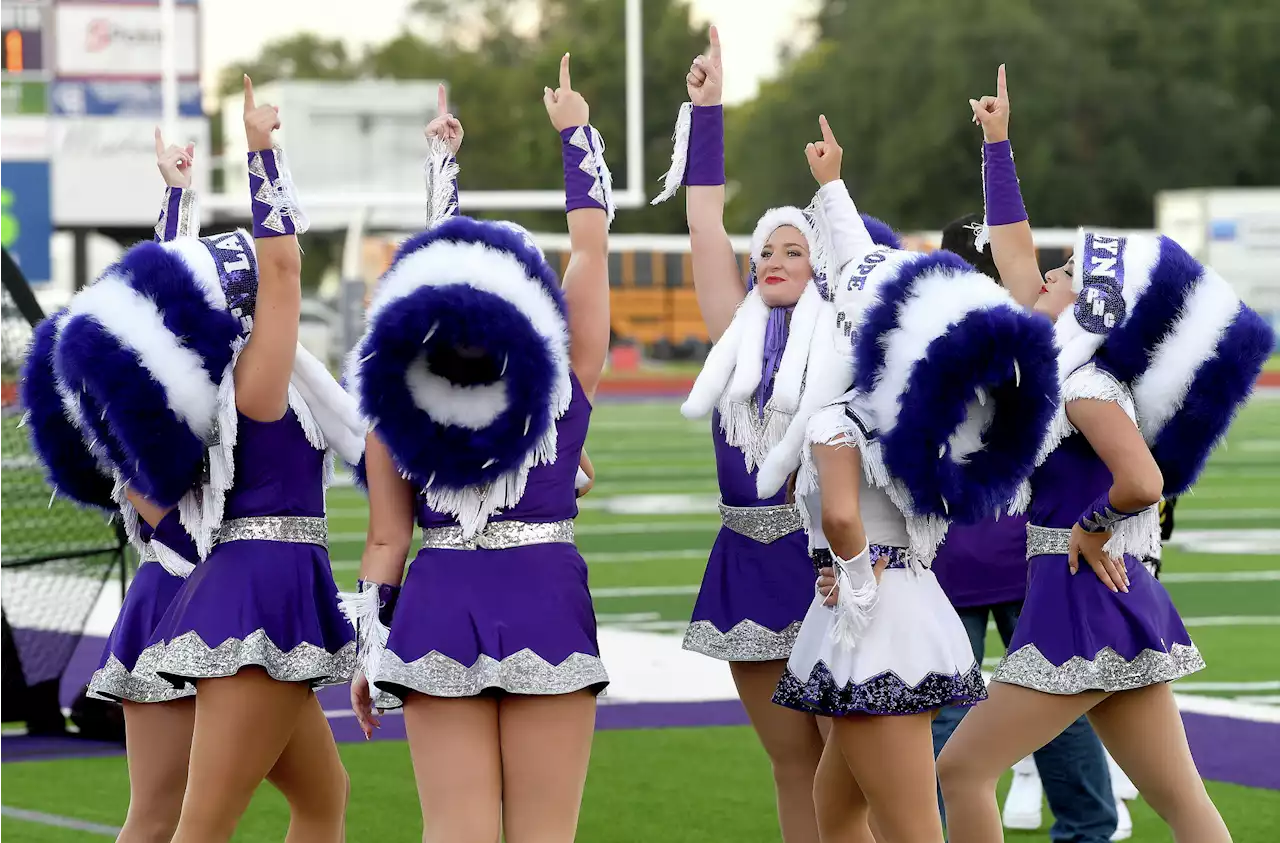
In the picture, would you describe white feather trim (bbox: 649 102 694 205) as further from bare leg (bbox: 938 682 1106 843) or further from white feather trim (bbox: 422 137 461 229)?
bare leg (bbox: 938 682 1106 843)

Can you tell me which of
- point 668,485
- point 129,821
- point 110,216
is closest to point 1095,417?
point 129,821

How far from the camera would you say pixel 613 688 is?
26.7 ft

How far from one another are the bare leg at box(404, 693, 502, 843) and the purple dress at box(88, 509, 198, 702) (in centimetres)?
70

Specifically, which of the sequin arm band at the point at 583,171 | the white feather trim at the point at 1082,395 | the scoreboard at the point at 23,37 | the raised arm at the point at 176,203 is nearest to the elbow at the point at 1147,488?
the white feather trim at the point at 1082,395

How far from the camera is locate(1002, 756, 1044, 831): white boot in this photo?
604 cm

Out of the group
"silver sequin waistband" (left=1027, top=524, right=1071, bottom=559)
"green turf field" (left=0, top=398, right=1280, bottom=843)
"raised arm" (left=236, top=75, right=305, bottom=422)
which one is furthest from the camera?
"green turf field" (left=0, top=398, right=1280, bottom=843)

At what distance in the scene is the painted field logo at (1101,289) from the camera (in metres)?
4.39

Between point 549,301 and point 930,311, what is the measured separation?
0.80 meters

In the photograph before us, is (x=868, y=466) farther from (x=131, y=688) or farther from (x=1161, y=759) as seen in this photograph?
(x=131, y=688)

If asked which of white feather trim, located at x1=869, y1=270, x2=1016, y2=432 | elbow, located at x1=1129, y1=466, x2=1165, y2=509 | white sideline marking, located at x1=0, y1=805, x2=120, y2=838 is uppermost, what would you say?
white feather trim, located at x1=869, y1=270, x2=1016, y2=432

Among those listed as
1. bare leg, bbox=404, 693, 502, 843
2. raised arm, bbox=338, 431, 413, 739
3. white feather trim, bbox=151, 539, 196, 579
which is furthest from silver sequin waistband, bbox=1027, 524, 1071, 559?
white feather trim, bbox=151, 539, 196, 579

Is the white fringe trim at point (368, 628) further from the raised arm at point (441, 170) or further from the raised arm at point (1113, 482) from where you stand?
the raised arm at point (1113, 482)

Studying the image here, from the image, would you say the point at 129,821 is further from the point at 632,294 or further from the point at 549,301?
the point at 632,294

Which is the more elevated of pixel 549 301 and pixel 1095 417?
pixel 549 301
